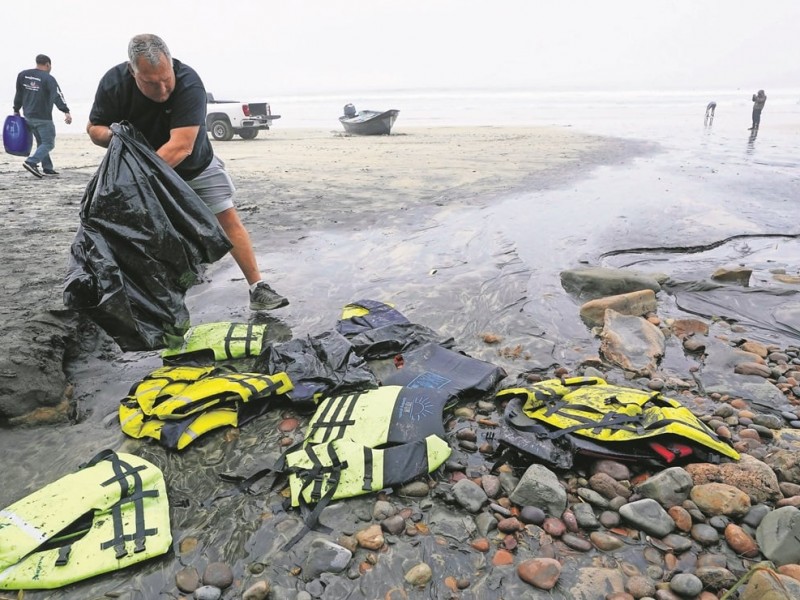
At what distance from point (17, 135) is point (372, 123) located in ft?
46.2

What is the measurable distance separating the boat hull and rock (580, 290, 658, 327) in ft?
58.9

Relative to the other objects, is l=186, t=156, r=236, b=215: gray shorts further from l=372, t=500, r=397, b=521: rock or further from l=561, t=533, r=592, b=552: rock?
l=561, t=533, r=592, b=552: rock

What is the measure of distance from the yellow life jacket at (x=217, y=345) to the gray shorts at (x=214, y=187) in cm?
93

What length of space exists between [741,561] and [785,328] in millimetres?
2610

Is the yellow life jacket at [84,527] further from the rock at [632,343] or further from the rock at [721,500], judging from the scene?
the rock at [632,343]

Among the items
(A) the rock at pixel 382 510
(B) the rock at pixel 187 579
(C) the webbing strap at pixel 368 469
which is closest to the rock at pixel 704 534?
(A) the rock at pixel 382 510

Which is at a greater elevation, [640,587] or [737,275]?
[737,275]

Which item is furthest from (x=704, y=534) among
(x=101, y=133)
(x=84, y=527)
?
(x=101, y=133)

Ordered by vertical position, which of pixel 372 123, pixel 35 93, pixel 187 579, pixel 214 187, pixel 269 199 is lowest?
pixel 187 579

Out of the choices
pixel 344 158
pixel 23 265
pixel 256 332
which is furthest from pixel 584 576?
pixel 344 158

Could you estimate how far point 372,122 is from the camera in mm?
20516

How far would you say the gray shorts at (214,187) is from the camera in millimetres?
3475

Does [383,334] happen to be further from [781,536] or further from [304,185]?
[304,185]

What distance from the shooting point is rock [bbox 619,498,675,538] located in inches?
73.4
